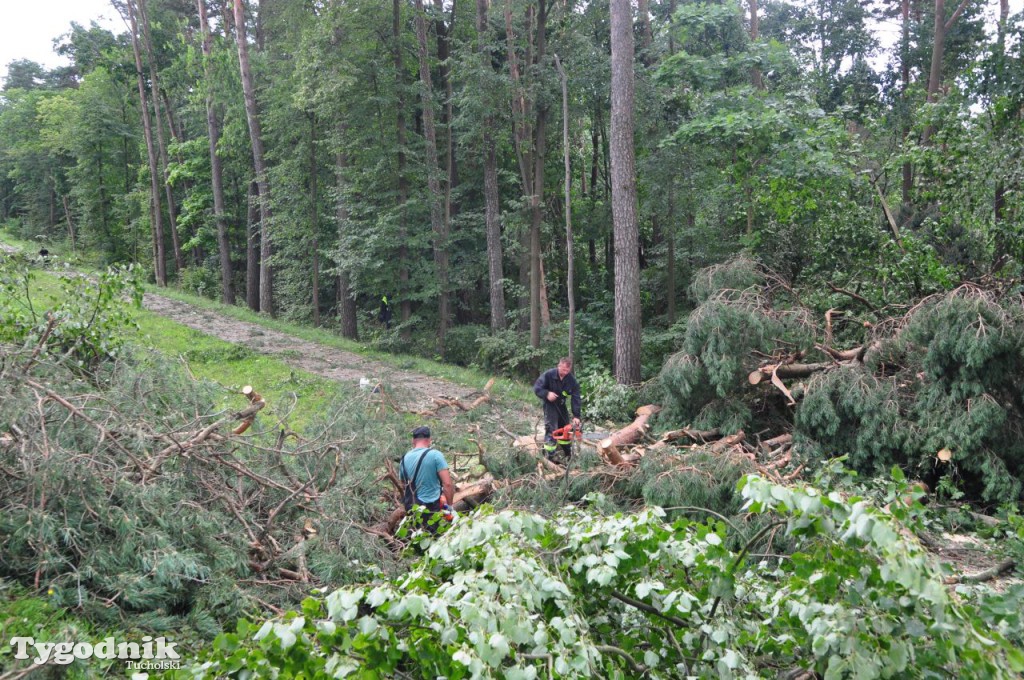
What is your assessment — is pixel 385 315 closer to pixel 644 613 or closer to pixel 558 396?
pixel 558 396

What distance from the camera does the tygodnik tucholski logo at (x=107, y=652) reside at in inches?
145

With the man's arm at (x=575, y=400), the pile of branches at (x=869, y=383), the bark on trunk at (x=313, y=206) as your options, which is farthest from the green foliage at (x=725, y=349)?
the bark on trunk at (x=313, y=206)

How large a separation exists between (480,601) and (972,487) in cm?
808

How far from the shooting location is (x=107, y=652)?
3.96 m

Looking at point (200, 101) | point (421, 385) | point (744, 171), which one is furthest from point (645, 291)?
point (200, 101)

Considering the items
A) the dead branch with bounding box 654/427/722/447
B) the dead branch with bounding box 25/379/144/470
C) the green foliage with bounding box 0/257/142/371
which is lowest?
the dead branch with bounding box 654/427/722/447

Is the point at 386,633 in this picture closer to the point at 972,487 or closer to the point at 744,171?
the point at 972,487

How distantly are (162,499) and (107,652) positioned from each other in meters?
1.37

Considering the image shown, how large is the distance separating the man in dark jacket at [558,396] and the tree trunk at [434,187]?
933cm

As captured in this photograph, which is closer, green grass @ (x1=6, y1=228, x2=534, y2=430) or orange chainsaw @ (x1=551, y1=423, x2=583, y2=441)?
orange chainsaw @ (x1=551, y1=423, x2=583, y2=441)

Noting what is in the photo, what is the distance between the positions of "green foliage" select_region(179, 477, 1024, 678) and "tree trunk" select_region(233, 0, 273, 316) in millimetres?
19693

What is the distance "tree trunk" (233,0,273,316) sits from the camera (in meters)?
19.9

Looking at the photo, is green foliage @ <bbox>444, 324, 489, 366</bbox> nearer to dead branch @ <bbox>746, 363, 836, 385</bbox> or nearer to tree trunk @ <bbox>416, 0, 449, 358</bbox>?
tree trunk @ <bbox>416, 0, 449, 358</bbox>

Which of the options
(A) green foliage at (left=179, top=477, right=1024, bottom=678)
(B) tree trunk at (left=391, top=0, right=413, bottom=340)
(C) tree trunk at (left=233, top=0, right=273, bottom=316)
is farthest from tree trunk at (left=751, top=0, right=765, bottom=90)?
(A) green foliage at (left=179, top=477, right=1024, bottom=678)
